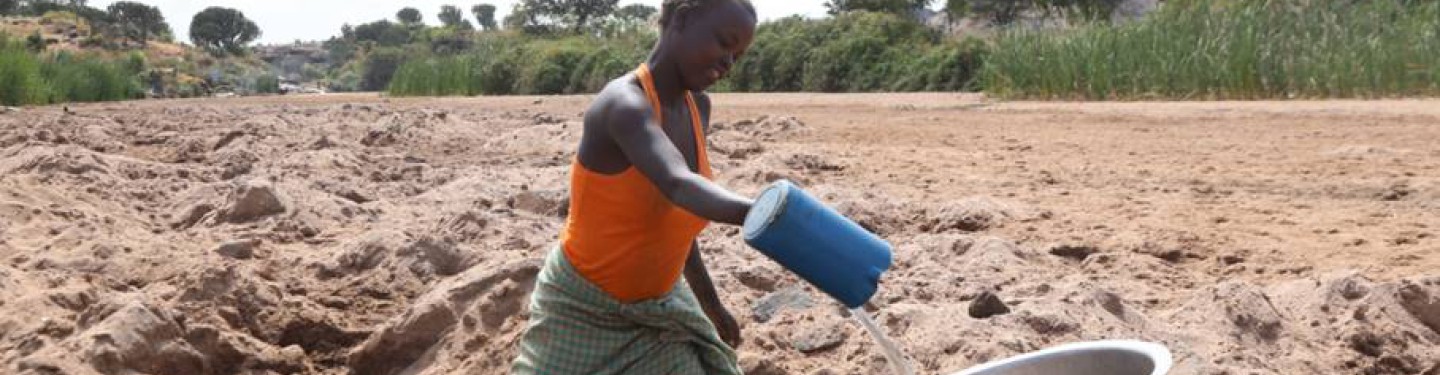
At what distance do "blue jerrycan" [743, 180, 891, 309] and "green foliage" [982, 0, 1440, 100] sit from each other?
11.3 metres

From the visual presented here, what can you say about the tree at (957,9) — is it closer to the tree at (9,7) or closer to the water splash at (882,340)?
the water splash at (882,340)

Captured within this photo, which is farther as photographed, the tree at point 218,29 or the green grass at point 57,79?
the tree at point 218,29

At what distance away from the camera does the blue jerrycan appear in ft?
6.86

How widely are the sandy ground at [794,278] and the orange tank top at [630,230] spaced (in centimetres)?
99

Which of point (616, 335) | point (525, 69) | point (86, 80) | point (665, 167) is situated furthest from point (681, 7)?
point (525, 69)

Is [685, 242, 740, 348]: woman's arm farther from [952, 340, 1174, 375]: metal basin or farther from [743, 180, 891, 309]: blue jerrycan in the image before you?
[743, 180, 891, 309]: blue jerrycan

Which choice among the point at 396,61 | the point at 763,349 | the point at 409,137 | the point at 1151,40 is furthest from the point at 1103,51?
the point at 396,61

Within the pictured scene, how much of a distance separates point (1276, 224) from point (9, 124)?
33.4ft

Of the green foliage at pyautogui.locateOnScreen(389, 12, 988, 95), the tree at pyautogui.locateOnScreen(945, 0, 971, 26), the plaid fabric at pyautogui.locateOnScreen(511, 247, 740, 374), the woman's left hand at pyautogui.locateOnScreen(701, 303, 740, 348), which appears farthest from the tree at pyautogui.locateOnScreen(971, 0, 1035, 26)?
the plaid fabric at pyautogui.locateOnScreen(511, 247, 740, 374)

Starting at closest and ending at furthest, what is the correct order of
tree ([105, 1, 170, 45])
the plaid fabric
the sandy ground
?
the plaid fabric < the sandy ground < tree ([105, 1, 170, 45])

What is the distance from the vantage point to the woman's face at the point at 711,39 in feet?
8.57

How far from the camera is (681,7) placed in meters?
2.63

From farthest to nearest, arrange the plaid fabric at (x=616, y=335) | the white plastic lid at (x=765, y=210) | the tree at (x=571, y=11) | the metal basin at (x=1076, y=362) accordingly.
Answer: the tree at (x=571, y=11)
the plaid fabric at (x=616, y=335)
the metal basin at (x=1076, y=362)
the white plastic lid at (x=765, y=210)

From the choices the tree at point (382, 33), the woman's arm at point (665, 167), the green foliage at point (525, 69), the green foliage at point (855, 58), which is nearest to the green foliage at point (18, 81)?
the green foliage at point (525, 69)
